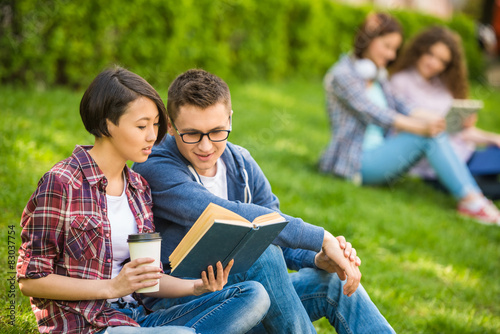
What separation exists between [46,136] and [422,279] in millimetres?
3245

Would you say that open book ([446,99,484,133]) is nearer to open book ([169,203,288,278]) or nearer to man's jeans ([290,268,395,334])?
man's jeans ([290,268,395,334])

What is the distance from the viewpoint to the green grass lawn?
3293 millimetres

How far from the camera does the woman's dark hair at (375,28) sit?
5574mm

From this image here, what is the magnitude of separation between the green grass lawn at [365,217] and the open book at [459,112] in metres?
0.83

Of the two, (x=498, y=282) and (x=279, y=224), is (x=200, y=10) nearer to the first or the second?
(x=498, y=282)

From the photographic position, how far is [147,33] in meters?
7.22

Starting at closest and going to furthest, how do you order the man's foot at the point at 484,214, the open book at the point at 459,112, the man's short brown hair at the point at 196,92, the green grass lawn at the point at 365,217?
the man's short brown hair at the point at 196,92 < the green grass lawn at the point at 365,217 < the open book at the point at 459,112 < the man's foot at the point at 484,214

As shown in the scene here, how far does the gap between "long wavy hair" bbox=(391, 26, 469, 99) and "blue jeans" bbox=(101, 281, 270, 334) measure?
4.87 m

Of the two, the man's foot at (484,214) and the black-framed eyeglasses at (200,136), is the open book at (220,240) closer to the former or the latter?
the black-framed eyeglasses at (200,136)

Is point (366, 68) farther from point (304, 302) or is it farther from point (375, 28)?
point (304, 302)

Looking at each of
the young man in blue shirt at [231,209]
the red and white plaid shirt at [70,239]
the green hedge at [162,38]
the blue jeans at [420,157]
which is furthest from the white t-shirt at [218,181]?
the green hedge at [162,38]

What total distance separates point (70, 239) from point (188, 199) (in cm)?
50

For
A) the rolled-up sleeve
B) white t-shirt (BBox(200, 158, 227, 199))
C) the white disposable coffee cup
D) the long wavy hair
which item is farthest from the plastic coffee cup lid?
the long wavy hair

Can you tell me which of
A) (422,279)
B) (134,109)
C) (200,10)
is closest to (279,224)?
(134,109)
